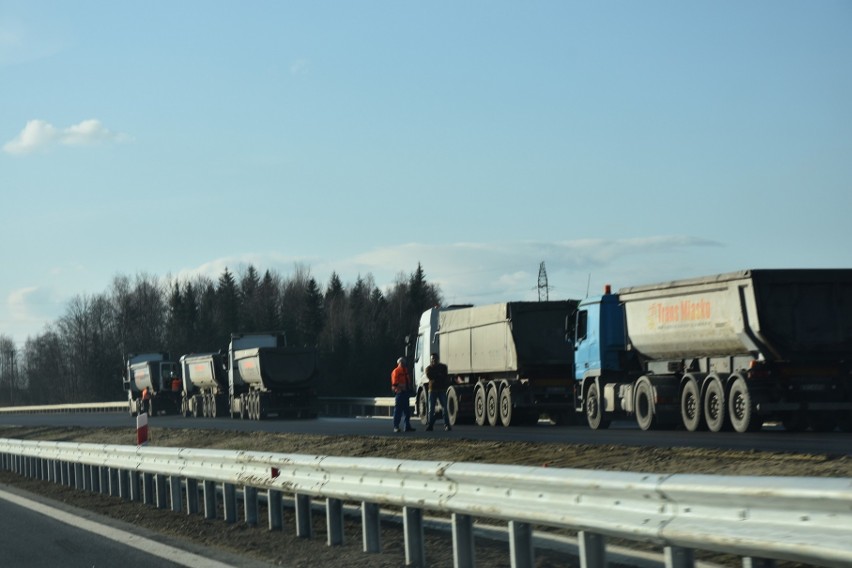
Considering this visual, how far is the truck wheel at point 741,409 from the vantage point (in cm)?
2348

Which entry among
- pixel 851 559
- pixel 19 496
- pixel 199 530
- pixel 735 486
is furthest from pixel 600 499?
pixel 19 496

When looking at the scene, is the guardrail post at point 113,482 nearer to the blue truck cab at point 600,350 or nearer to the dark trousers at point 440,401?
the dark trousers at point 440,401

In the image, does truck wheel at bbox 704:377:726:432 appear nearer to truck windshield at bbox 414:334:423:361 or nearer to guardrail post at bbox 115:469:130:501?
Answer: guardrail post at bbox 115:469:130:501

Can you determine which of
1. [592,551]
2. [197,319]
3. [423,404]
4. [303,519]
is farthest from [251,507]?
[197,319]

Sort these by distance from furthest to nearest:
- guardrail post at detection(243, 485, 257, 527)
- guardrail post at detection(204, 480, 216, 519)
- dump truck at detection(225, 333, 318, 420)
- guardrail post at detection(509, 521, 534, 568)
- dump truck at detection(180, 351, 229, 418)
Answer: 1. dump truck at detection(180, 351, 229, 418)
2. dump truck at detection(225, 333, 318, 420)
3. guardrail post at detection(204, 480, 216, 519)
4. guardrail post at detection(243, 485, 257, 527)
5. guardrail post at detection(509, 521, 534, 568)

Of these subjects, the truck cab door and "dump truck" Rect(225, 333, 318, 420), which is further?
"dump truck" Rect(225, 333, 318, 420)

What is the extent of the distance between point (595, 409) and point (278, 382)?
23.2 meters

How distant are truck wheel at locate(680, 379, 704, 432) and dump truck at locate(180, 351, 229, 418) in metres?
34.2

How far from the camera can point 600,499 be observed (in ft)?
23.6

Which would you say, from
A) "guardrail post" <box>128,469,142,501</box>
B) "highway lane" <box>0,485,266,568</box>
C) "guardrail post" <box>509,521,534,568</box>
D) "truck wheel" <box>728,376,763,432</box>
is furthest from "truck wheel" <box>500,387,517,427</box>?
"guardrail post" <box>509,521,534,568</box>

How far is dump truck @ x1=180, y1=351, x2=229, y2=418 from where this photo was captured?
58.0 meters

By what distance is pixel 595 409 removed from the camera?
30172mm

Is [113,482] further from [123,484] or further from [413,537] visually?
[413,537]

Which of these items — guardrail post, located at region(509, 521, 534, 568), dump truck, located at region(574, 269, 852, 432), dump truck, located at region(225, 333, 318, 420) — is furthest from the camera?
dump truck, located at region(225, 333, 318, 420)
